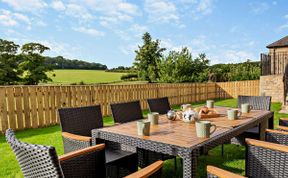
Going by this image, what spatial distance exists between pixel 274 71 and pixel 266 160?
1331 cm

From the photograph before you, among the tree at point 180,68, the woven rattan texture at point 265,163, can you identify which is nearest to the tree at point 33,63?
the tree at point 180,68

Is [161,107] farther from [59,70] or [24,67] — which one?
[59,70]

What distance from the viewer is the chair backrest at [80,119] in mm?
2695

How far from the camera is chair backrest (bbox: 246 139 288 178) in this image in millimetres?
1686

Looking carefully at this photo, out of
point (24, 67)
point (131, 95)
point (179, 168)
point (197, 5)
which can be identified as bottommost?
point (179, 168)

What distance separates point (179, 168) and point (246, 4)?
10065mm

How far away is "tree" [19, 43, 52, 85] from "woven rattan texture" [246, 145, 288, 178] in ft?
63.6

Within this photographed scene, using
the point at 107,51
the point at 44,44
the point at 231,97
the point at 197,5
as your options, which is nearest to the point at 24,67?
the point at 44,44

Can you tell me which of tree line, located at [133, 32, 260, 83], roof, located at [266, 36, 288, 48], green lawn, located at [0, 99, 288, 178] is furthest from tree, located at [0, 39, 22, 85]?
roof, located at [266, 36, 288, 48]

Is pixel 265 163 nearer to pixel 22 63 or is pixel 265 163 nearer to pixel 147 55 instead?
pixel 22 63

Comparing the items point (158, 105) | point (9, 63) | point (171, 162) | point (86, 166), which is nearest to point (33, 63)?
point (9, 63)

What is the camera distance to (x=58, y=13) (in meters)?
10.7

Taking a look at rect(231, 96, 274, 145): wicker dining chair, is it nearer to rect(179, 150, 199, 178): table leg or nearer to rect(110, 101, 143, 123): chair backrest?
rect(110, 101, 143, 123): chair backrest

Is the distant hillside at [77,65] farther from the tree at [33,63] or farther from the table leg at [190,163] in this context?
the table leg at [190,163]
